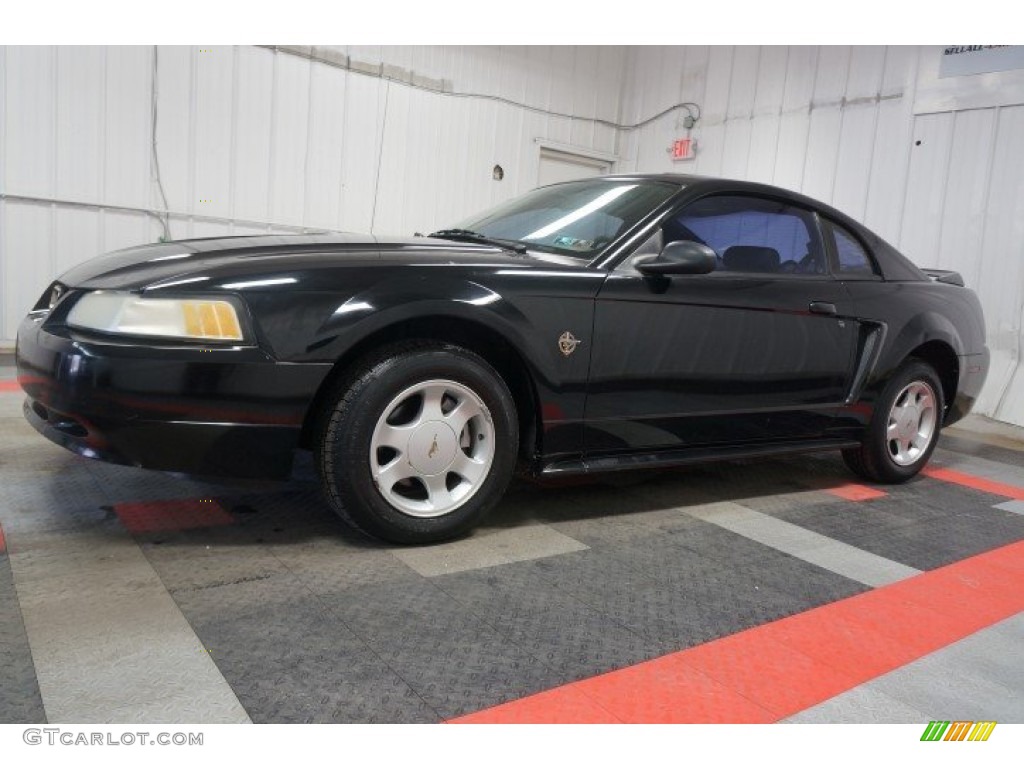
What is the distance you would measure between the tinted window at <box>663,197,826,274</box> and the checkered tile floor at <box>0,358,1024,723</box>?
3.20 feet

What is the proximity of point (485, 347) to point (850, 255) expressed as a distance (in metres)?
1.88

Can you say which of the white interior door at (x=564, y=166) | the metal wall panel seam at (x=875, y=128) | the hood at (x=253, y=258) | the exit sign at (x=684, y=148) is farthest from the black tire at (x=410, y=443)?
the exit sign at (x=684, y=148)

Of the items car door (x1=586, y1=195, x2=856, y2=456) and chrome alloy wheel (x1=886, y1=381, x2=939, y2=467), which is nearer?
car door (x1=586, y1=195, x2=856, y2=456)

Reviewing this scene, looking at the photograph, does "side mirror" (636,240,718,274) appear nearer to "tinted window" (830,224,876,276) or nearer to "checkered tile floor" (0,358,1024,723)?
"checkered tile floor" (0,358,1024,723)

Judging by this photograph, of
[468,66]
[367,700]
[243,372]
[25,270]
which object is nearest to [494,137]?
[468,66]

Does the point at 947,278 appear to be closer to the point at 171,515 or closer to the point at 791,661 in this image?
the point at 791,661

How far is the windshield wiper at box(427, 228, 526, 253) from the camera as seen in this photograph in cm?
289

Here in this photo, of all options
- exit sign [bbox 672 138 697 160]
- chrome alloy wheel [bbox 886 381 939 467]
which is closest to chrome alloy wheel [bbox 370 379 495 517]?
chrome alloy wheel [bbox 886 381 939 467]

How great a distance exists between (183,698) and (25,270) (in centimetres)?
561

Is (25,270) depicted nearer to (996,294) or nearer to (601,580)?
(601,580)

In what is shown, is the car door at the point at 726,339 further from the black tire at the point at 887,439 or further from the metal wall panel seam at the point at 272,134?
the metal wall panel seam at the point at 272,134

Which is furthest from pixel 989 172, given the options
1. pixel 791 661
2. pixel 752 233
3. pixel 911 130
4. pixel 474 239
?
pixel 791 661

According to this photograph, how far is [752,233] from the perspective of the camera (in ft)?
10.3

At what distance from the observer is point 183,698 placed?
153 cm
